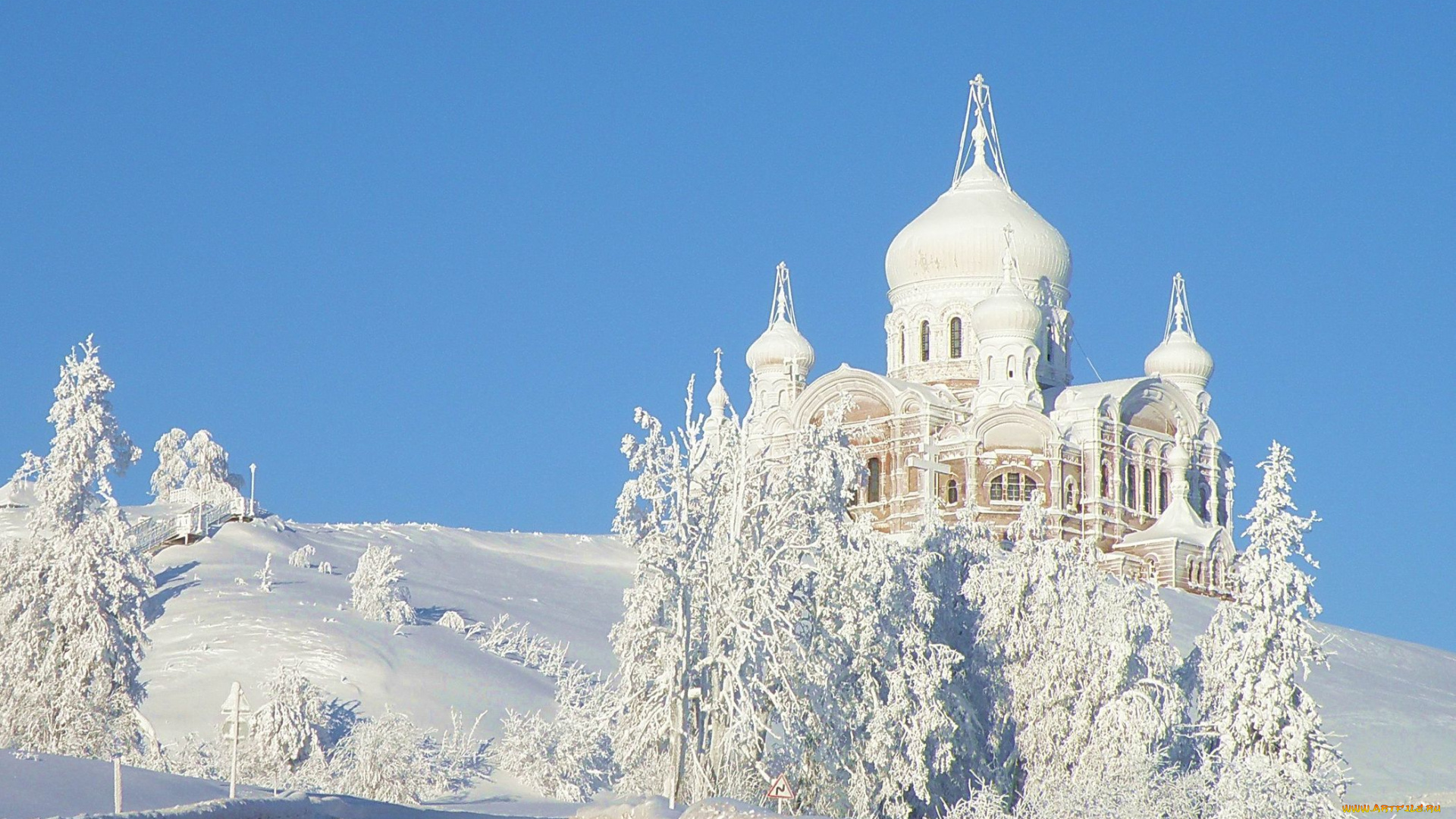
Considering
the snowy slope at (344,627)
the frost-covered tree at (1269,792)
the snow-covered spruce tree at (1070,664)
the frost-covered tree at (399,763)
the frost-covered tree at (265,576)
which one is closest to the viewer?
the frost-covered tree at (1269,792)

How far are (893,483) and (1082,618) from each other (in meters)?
30.1

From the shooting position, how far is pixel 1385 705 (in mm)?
46625

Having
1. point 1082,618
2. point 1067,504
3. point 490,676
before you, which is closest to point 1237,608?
point 1082,618

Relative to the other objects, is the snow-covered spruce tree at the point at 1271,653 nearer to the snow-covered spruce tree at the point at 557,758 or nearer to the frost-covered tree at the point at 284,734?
the snow-covered spruce tree at the point at 557,758

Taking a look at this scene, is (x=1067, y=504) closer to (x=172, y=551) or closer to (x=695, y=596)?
(x=172, y=551)

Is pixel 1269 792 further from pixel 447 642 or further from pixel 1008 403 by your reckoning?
pixel 1008 403

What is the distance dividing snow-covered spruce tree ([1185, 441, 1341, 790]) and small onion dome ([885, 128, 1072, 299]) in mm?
34250

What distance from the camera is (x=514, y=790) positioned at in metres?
30.5

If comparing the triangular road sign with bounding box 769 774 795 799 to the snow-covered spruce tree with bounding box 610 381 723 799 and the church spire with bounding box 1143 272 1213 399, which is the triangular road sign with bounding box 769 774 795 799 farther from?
the church spire with bounding box 1143 272 1213 399

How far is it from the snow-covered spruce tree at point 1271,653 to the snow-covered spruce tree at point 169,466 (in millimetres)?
30419

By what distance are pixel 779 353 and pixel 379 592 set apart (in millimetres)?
27161

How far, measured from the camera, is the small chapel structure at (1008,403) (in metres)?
57.1

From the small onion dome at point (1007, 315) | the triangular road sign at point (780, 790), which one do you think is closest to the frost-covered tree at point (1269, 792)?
the triangular road sign at point (780, 790)

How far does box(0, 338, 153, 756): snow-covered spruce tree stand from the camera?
2811 centimetres
